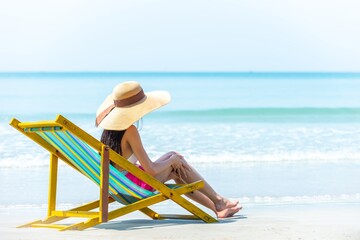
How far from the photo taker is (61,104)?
2770 centimetres

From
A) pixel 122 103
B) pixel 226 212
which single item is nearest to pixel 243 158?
pixel 226 212

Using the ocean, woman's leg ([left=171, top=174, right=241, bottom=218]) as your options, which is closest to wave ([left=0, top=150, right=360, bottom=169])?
the ocean

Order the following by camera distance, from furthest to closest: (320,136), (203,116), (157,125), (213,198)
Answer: (203,116), (157,125), (320,136), (213,198)

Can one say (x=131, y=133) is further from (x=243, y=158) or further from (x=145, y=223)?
(x=243, y=158)

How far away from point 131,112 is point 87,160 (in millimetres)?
491

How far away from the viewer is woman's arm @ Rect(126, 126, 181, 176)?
17.8 ft

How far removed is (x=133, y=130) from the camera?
5418 mm

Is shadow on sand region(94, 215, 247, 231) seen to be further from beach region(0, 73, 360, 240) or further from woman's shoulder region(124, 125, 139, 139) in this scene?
woman's shoulder region(124, 125, 139, 139)

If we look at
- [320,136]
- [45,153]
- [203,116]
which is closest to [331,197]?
[45,153]

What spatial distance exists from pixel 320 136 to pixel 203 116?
24.1 feet

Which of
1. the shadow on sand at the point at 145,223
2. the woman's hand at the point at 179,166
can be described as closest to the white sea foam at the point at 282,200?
the shadow on sand at the point at 145,223

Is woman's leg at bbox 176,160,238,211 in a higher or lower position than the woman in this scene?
lower

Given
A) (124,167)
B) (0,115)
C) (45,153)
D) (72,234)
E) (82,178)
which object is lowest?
(72,234)

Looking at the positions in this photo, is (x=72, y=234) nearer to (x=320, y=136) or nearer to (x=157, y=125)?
(x=320, y=136)
